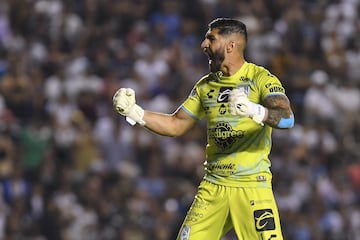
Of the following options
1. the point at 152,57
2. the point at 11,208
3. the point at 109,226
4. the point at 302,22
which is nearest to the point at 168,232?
the point at 109,226

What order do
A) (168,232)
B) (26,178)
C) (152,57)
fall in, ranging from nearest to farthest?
1. (168,232)
2. (26,178)
3. (152,57)

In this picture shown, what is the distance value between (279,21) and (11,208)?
6234 mm

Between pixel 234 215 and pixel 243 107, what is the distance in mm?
1191

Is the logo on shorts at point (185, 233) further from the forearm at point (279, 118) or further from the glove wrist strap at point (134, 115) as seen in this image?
the forearm at point (279, 118)

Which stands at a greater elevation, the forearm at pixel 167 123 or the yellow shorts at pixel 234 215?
the forearm at pixel 167 123

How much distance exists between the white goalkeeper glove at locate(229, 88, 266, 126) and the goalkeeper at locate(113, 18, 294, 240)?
0.42m

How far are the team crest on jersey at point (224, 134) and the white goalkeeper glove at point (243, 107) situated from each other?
0.67 meters

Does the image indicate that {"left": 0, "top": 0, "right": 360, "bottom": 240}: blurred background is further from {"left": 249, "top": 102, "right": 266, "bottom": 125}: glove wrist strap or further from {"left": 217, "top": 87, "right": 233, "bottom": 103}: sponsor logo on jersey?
{"left": 249, "top": 102, "right": 266, "bottom": 125}: glove wrist strap

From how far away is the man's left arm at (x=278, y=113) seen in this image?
8.78 metres

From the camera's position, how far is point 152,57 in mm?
17969

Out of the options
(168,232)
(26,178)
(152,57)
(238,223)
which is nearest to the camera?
(238,223)

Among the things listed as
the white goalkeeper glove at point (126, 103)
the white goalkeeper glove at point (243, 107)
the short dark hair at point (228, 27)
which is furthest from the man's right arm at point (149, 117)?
the white goalkeeper glove at point (243, 107)

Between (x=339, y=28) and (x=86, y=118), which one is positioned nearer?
(x=86, y=118)

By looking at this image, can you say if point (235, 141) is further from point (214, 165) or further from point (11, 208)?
point (11, 208)
